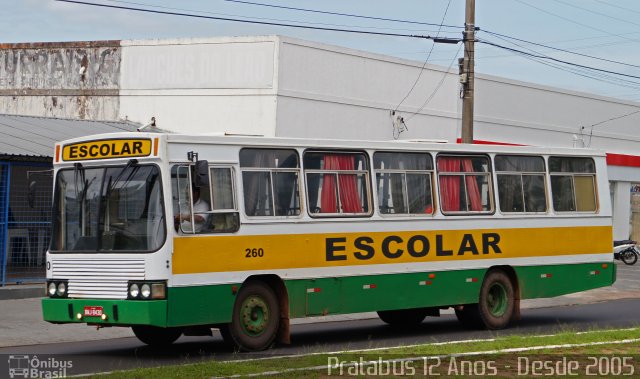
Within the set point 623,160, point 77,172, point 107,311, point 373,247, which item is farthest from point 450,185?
point 623,160

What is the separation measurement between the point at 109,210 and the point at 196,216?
1.14 m

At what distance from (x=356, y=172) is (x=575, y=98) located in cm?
3460

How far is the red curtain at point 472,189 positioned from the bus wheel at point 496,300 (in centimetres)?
116

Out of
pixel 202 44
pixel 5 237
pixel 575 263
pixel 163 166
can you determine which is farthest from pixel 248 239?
pixel 202 44

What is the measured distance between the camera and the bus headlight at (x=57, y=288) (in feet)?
50.0

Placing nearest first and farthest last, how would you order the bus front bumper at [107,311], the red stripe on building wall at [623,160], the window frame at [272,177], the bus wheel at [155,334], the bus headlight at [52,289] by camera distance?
the bus front bumper at [107,311]
the bus headlight at [52,289]
the window frame at [272,177]
the bus wheel at [155,334]
the red stripe on building wall at [623,160]

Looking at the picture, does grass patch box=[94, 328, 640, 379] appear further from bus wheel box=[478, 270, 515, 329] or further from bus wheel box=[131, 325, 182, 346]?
bus wheel box=[131, 325, 182, 346]

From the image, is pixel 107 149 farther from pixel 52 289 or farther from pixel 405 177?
pixel 405 177

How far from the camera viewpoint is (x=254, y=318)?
15.7 m

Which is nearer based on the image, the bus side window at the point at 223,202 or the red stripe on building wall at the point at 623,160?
the bus side window at the point at 223,202

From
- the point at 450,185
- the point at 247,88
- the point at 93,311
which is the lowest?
the point at 93,311

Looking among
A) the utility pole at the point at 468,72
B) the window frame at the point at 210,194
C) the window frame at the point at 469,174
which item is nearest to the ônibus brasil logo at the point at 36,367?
the window frame at the point at 210,194

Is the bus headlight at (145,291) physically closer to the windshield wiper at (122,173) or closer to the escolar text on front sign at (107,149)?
the windshield wiper at (122,173)

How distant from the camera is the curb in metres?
22.9
